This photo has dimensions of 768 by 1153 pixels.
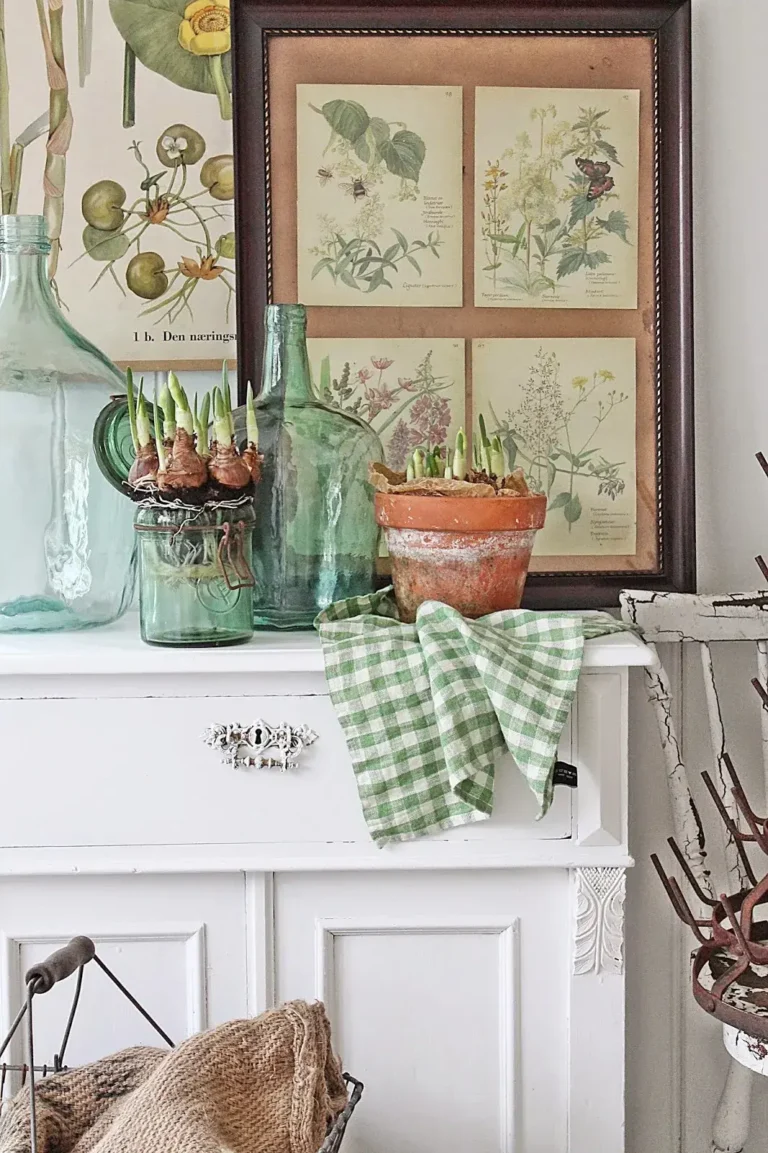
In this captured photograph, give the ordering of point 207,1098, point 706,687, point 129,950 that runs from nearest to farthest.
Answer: point 207,1098, point 129,950, point 706,687

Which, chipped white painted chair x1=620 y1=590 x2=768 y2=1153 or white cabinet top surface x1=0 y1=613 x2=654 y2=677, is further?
chipped white painted chair x1=620 y1=590 x2=768 y2=1153

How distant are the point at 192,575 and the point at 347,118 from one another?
64 cm

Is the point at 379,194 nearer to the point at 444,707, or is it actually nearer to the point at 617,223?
the point at 617,223

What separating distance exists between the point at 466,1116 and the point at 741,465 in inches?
33.8

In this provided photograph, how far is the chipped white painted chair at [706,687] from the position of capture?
1361 mm

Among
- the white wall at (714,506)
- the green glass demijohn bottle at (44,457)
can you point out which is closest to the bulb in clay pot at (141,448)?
the green glass demijohn bottle at (44,457)

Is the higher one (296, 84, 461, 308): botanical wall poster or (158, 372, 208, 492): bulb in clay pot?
(296, 84, 461, 308): botanical wall poster

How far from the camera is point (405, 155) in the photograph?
4.59 ft

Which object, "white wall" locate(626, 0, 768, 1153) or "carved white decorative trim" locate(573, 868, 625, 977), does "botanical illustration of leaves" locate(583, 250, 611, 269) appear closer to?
"white wall" locate(626, 0, 768, 1153)

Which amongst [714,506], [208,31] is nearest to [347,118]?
[208,31]

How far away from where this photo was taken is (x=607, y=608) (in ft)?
4.76

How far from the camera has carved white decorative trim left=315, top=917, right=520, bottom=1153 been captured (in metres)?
1.16

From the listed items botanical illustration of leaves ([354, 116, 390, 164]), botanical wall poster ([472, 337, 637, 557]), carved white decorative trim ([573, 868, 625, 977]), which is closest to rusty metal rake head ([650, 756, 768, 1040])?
carved white decorative trim ([573, 868, 625, 977])

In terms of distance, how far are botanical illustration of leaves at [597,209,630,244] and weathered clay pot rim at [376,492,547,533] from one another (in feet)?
1.44
